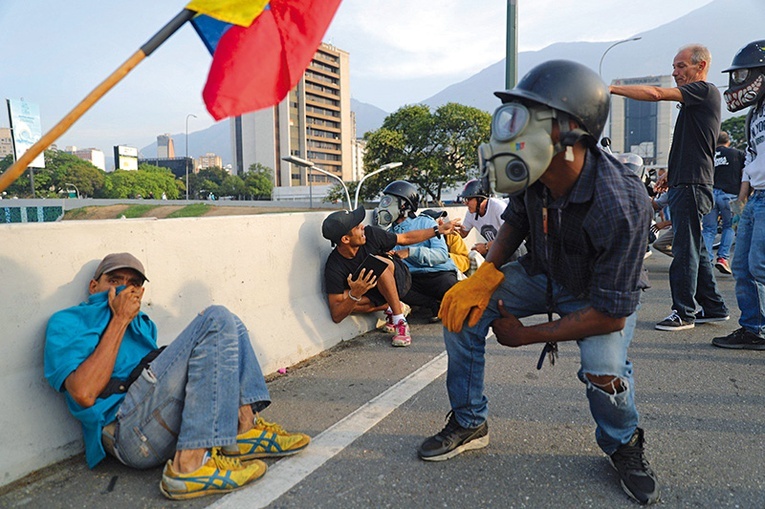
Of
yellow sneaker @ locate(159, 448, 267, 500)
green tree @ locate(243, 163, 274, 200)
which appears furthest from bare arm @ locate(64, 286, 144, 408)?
green tree @ locate(243, 163, 274, 200)

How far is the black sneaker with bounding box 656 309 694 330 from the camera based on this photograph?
200 inches

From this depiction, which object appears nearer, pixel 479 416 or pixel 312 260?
pixel 479 416

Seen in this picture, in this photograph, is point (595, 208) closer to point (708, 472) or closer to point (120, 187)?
point (708, 472)

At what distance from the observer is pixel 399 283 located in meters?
5.32

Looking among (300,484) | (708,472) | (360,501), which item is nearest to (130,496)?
(300,484)

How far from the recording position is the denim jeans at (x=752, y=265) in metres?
4.25

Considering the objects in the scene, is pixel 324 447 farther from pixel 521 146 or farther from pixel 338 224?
pixel 338 224

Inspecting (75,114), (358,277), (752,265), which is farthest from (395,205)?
(75,114)

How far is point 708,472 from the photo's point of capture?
2453 millimetres

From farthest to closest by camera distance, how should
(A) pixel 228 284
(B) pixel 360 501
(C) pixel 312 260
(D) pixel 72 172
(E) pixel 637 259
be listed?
(D) pixel 72 172 → (C) pixel 312 260 → (A) pixel 228 284 → (B) pixel 360 501 → (E) pixel 637 259

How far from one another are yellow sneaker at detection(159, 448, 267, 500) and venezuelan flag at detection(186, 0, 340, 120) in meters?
1.50

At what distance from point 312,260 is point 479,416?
97.1 inches

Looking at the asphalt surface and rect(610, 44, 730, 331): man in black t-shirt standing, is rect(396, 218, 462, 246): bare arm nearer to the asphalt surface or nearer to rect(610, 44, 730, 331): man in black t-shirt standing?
the asphalt surface

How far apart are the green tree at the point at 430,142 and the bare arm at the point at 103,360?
53.1m
